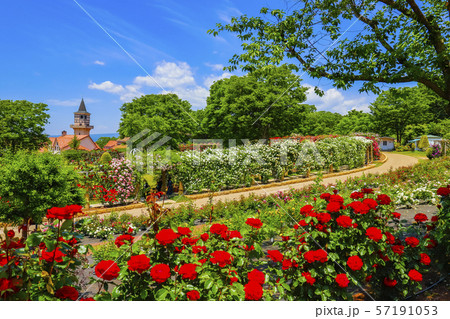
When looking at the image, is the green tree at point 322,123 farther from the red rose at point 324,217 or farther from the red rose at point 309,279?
the red rose at point 309,279

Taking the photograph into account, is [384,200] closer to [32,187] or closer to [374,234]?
[374,234]

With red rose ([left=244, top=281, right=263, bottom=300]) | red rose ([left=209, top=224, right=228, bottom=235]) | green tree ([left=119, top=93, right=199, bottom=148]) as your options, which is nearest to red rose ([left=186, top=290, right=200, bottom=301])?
red rose ([left=244, top=281, right=263, bottom=300])

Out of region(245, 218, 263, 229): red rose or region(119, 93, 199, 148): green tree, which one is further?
region(119, 93, 199, 148): green tree

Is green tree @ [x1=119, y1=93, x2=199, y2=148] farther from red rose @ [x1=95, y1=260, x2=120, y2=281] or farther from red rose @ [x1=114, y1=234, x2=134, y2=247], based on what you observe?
red rose @ [x1=95, y1=260, x2=120, y2=281]

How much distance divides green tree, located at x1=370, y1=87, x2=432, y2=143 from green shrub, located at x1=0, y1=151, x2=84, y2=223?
5053 cm

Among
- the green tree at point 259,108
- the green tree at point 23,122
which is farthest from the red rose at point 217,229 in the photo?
the green tree at point 23,122

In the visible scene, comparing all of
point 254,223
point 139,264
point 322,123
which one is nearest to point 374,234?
point 254,223

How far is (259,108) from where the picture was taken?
33.8 metres

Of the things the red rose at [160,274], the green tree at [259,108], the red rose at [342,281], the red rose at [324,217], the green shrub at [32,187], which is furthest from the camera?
the green tree at [259,108]

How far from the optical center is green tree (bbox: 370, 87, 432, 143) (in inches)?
1850

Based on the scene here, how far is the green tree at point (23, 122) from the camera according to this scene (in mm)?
43425

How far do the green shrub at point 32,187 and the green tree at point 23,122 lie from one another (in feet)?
142

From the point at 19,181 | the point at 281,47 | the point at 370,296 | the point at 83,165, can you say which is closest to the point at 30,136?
the point at 83,165

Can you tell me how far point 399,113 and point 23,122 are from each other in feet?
205
